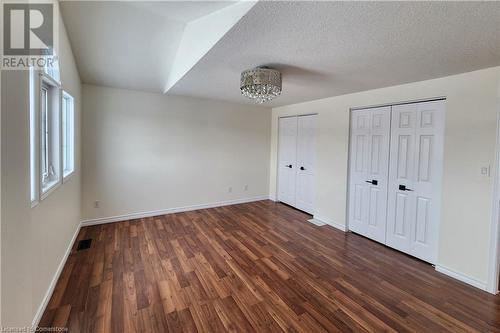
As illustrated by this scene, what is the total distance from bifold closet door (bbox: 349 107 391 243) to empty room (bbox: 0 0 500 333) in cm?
3

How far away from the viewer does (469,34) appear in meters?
1.65

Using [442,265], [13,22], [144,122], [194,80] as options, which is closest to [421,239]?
[442,265]

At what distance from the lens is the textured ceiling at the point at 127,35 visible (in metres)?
2.09

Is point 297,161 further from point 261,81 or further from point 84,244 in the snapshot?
point 84,244

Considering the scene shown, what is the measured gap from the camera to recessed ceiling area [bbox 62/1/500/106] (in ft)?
4.80

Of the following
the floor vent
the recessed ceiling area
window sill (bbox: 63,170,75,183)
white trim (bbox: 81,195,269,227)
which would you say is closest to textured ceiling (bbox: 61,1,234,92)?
the recessed ceiling area

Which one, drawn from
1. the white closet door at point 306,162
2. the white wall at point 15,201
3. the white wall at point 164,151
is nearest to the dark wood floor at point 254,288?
the white wall at point 15,201

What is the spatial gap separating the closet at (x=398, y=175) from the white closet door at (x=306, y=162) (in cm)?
88

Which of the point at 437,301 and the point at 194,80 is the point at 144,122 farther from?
the point at 437,301

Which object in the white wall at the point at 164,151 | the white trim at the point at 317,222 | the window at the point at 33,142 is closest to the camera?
the window at the point at 33,142

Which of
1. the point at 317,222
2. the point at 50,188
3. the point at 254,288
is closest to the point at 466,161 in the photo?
the point at 317,222

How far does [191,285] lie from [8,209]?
64.3 inches

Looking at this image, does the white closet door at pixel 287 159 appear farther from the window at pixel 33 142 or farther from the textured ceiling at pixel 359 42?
the window at pixel 33 142

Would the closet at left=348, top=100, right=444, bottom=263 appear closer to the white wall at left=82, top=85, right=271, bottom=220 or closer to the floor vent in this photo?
the white wall at left=82, top=85, right=271, bottom=220
